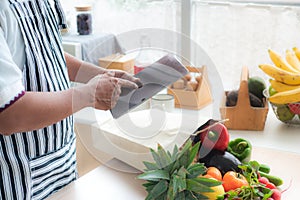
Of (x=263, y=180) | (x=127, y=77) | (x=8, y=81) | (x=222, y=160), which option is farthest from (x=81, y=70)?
(x=263, y=180)

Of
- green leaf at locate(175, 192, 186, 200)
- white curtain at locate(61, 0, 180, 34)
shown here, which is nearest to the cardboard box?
green leaf at locate(175, 192, 186, 200)

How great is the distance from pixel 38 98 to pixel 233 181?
0.47 metres

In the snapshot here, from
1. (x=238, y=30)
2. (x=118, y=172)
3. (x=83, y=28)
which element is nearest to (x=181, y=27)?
(x=238, y=30)

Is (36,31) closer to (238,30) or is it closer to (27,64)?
(27,64)

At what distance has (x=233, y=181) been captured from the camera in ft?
3.33

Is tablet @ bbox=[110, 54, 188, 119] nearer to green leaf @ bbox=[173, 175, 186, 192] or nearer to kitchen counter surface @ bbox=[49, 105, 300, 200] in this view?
kitchen counter surface @ bbox=[49, 105, 300, 200]

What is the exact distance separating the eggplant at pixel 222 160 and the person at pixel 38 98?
0.85 feet

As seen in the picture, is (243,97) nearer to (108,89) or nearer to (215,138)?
(215,138)

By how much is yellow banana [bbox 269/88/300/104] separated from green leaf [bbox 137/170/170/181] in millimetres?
649

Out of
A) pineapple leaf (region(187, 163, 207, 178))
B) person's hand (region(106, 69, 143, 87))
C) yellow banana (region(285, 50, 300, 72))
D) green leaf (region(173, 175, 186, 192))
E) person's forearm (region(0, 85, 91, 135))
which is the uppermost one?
person's hand (region(106, 69, 143, 87))

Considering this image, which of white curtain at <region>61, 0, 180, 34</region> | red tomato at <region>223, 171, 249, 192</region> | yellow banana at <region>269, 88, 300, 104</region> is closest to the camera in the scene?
red tomato at <region>223, 171, 249, 192</region>

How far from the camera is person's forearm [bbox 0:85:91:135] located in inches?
37.3

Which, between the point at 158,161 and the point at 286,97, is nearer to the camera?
the point at 158,161

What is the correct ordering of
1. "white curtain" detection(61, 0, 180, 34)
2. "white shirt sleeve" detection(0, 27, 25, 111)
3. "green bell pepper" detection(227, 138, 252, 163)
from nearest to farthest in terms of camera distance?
"white shirt sleeve" detection(0, 27, 25, 111)
"green bell pepper" detection(227, 138, 252, 163)
"white curtain" detection(61, 0, 180, 34)
